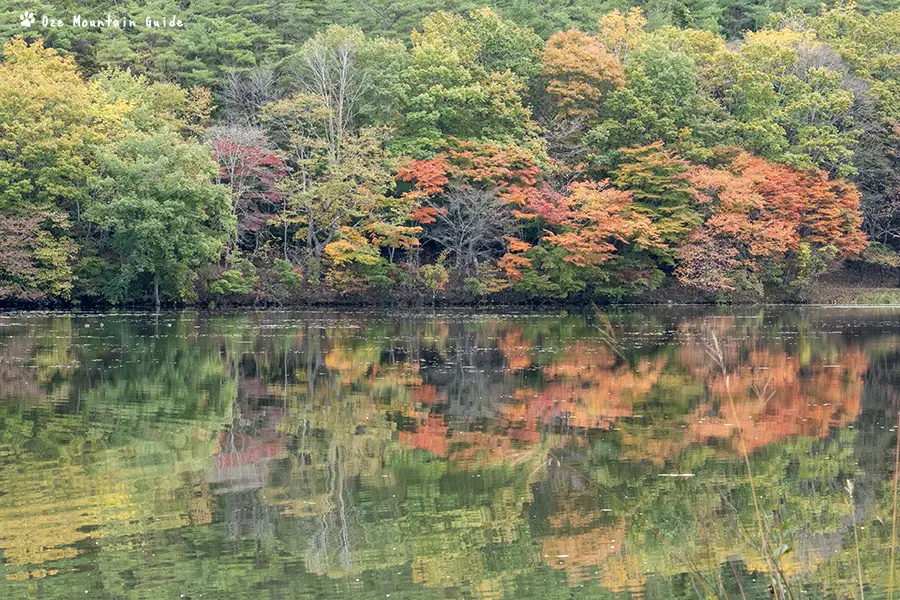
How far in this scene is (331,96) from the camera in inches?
1635

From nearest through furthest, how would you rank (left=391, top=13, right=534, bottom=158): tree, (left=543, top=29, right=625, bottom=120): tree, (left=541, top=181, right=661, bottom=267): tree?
(left=541, top=181, right=661, bottom=267): tree, (left=391, top=13, right=534, bottom=158): tree, (left=543, top=29, right=625, bottom=120): tree

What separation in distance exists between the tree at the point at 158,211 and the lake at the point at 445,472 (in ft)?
36.6

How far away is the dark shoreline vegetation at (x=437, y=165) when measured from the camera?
1439 inches

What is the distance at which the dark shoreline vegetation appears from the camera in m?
36.6

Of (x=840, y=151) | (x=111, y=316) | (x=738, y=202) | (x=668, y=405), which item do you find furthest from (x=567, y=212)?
(x=668, y=405)

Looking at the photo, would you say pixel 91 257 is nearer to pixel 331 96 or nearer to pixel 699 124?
pixel 331 96

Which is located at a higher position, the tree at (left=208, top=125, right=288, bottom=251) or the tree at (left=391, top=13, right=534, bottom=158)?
the tree at (left=391, top=13, right=534, bottom=158)

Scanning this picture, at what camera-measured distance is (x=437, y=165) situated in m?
39.8

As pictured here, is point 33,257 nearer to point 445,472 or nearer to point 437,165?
point 437,165

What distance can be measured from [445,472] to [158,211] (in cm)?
2533

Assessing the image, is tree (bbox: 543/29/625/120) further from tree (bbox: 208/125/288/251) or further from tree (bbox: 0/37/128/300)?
tree (bbox: 0/37/128/300)

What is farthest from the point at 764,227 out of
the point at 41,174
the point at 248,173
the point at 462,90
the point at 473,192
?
the point at 41,174

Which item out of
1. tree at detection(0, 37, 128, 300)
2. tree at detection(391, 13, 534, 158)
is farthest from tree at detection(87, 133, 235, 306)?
tree at detection(391, 13, 534, 158)

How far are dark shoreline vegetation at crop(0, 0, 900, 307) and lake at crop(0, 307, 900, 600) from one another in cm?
1299
